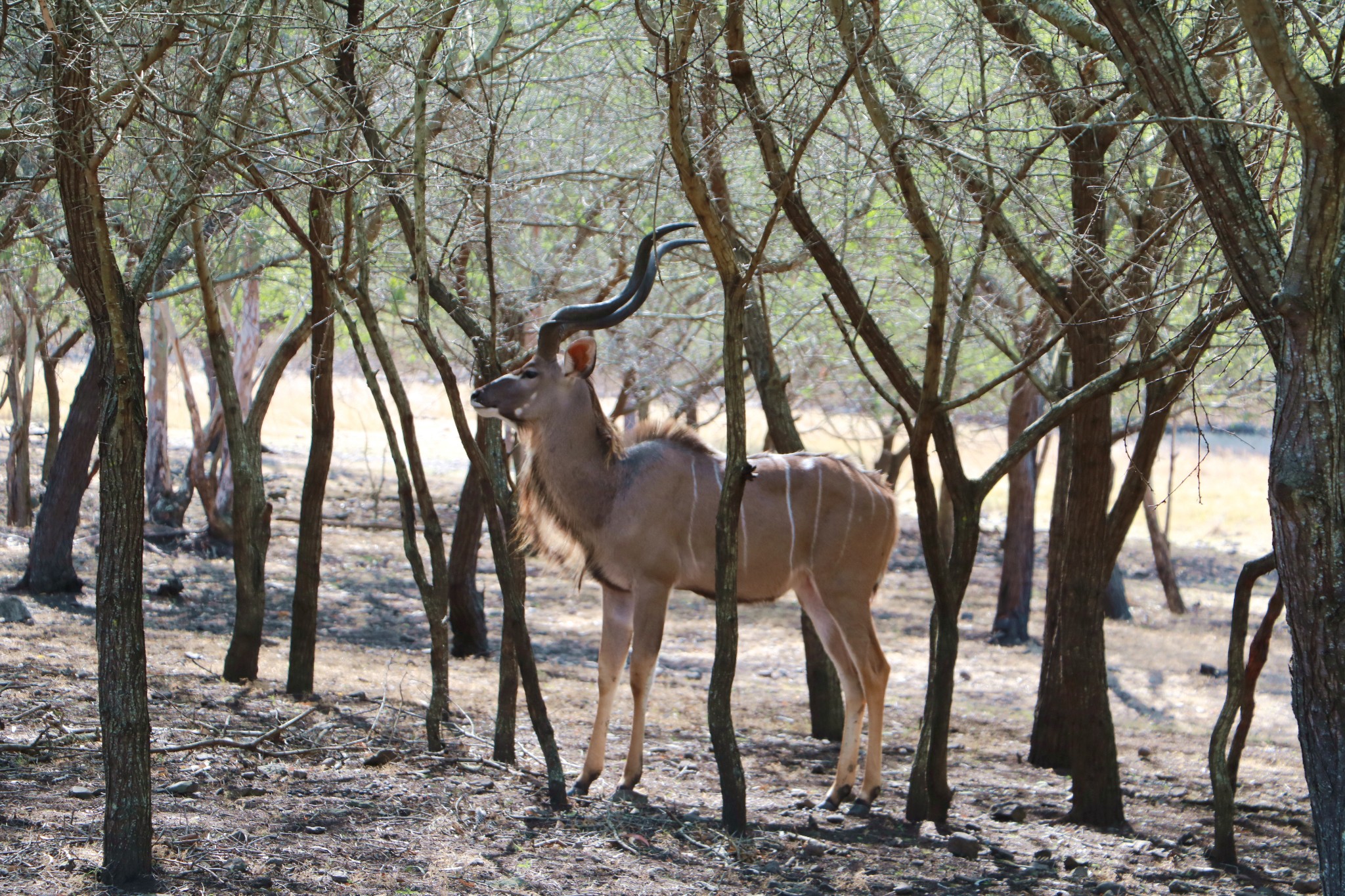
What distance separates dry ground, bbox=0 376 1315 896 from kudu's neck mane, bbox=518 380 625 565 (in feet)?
1.04

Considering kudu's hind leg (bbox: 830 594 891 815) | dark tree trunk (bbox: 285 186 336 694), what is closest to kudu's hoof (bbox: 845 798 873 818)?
kudu's hind leg (bbox: 830 594 891 815)

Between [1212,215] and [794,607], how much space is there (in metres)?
12.3

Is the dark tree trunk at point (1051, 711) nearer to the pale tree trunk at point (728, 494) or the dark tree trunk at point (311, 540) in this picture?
the pale tree trunk at point (728, 494)

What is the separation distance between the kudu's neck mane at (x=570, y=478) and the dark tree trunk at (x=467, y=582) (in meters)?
2.80

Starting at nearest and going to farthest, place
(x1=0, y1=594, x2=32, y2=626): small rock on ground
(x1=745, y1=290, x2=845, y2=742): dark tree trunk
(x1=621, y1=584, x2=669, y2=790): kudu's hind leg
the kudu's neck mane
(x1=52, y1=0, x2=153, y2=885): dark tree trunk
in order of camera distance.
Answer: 1. (x1=52, y1=0, x2=153, y2=885): dark tree trunk
2. (x1=621, y1=584, x2=669, y2=790): kudu's hind leg
3. the kudu's neck mane
4. (x1=745, y1=290, x2=845, y2=742): dark tree trunk
5. (x1=0, y1=594, x2=32, y2=626): small rock on ground

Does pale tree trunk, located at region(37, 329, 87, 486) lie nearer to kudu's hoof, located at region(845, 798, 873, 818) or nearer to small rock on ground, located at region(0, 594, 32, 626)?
small rock on ground, located at region(0, 594, 32, 626)

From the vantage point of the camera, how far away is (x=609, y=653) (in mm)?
6293

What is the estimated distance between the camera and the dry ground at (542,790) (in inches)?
172

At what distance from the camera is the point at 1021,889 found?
4.90m

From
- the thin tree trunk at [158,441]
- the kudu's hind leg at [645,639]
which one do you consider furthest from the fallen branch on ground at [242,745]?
the thin tree trunk at [158,441]

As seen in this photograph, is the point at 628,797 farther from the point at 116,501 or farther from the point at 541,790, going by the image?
the point at 116,501

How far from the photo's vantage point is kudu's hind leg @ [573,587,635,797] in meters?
5.99

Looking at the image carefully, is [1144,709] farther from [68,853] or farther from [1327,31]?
[68,853]

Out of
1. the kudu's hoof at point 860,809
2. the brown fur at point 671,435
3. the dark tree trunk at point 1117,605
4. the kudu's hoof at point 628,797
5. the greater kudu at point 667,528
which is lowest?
the kudu's hoof at point 860,809
